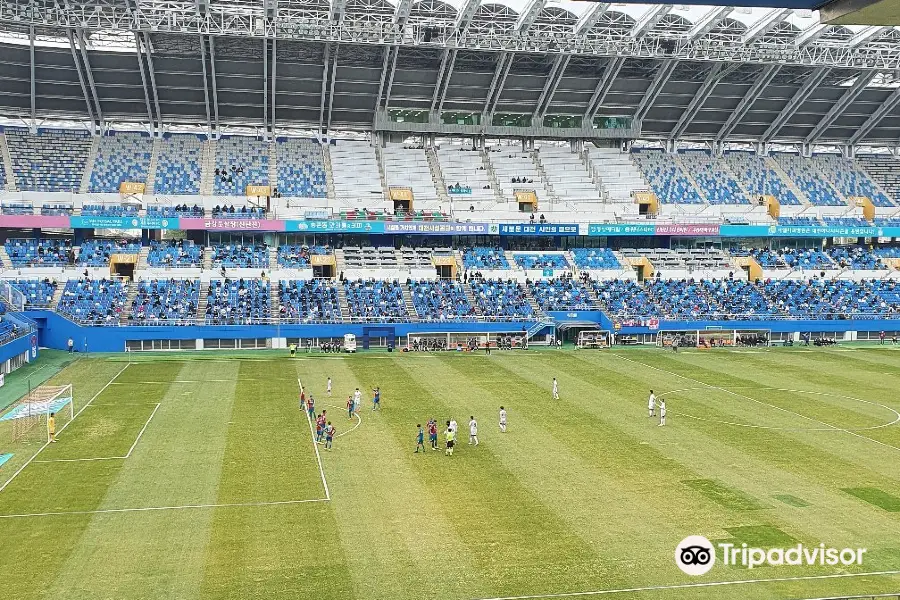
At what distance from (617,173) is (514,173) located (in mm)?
10877

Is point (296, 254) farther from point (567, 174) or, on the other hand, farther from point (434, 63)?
point (567, 174)

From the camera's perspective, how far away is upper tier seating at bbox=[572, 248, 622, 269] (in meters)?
78.5

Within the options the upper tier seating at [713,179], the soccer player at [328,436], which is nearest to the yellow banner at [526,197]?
the upper tier seating at [713,179]

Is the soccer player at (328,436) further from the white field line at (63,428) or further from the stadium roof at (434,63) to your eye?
the stadium roof at (434,63)

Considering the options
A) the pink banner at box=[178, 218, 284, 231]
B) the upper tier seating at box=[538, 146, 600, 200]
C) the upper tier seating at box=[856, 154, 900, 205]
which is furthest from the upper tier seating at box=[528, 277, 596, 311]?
the upper tier seating at box=[856, 154, 900, 205]

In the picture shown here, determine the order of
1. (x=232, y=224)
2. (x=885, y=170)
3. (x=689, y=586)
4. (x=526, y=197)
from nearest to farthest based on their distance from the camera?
1. (x=689, y=586)
2. (x=232, y=224)
3. (x=526, y=197)
4. (x=885, y=170)

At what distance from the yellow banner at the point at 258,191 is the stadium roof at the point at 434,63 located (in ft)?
26.1

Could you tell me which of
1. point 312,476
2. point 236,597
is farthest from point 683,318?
point 236,597

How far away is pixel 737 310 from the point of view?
72188 millimetres

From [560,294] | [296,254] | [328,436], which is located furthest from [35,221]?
[328,436]

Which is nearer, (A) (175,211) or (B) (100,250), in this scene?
(B) (100,250)

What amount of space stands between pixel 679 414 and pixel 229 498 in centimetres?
2169

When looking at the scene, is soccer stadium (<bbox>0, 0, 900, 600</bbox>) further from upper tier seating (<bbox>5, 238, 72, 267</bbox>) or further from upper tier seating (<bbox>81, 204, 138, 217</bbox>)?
upper tier seating (<bbox>81, 204, 138, 217</bbox>)

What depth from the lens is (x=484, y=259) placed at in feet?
254
